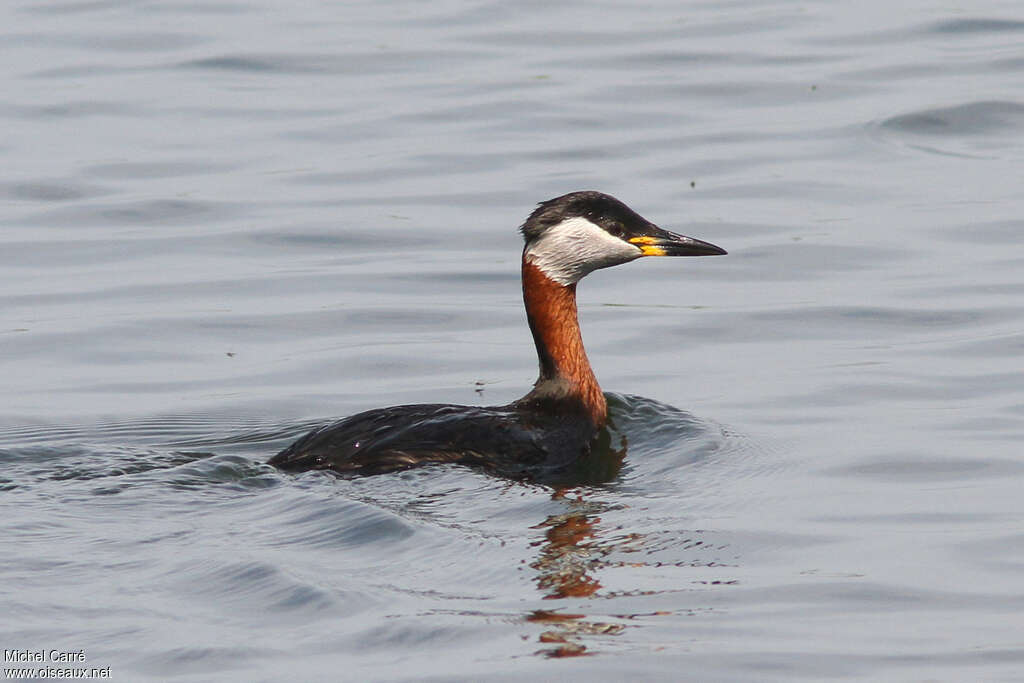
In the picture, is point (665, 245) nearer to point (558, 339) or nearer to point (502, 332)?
point (558, 339)

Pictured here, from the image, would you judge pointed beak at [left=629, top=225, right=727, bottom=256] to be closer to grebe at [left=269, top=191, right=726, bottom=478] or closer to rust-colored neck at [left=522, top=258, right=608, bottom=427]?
grebe at [left=269, top=191, right=726, bottom=478]

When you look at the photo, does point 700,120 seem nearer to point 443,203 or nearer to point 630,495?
point 443,203

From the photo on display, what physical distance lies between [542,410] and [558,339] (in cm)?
51

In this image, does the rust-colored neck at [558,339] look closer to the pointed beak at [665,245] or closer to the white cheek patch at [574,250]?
the white cheek patch at [574,250]

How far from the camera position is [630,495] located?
29.2 feet

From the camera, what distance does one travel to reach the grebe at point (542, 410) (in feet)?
30.1

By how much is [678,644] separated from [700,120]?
11093mm

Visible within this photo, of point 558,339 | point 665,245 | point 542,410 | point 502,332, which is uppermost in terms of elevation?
point 665,245

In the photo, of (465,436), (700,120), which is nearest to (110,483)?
(465,436)

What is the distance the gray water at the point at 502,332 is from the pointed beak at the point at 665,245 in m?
0.89

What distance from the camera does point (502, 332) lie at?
1223 cm

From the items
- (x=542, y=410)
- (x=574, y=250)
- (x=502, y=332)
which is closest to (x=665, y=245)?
(x=574, y=250)

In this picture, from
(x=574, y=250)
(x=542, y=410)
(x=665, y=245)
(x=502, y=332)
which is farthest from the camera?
(x=502, y=332)

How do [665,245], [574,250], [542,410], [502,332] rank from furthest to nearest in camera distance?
[502,332] → [665,245] → [574,250] → [542,410]
